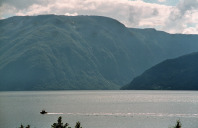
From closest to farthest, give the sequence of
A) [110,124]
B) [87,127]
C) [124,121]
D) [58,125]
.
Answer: [58,125], [87,127], [110,124], [124,121]

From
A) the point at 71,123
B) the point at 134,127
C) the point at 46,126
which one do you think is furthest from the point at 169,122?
the point at 46,126

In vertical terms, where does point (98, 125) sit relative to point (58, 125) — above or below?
above

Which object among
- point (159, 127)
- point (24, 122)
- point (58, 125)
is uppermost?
point (24, 122)

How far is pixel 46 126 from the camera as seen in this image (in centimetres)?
18050

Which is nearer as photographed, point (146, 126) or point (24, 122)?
point (146, 126)

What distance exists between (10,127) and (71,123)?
33.3m

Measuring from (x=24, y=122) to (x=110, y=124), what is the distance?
159 ft

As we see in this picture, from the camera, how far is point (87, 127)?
173 metres

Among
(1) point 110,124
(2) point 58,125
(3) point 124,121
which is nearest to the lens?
(2) point 58,125

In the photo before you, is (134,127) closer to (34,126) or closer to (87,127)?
(87,127)

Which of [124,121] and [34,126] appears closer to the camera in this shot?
[34,126]

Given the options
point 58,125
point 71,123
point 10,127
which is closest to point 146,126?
point 71,123

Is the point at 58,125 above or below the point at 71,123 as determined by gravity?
below

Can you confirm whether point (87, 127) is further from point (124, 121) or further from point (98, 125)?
point (124, 121)
